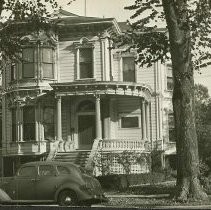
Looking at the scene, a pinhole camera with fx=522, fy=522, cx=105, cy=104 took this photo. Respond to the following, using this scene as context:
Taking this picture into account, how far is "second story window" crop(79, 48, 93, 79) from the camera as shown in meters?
35.2

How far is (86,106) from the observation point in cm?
3519

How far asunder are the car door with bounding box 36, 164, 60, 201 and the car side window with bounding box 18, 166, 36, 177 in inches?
11.1

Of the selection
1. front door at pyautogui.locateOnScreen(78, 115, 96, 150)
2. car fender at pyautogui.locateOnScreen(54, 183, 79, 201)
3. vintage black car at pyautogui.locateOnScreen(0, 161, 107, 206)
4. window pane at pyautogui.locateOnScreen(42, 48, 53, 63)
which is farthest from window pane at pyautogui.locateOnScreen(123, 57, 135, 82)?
car fender at pyautogui.locateOnScreen(54, 183, 79, 201)

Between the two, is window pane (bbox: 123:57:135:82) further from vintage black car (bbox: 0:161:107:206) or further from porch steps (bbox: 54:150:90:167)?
vintage black car (bbox: 0:161:107:206)

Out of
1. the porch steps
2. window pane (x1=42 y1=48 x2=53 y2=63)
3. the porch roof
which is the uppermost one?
window pane (x1=42 y1=48 x2=53 y2=63)

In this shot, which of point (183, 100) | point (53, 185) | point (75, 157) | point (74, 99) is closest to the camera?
point (53, 185)

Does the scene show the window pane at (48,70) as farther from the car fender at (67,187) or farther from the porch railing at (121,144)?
the car fender at (67,187)

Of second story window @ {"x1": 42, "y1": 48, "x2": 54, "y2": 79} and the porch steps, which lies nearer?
the porch steps

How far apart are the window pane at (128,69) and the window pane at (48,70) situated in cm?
523

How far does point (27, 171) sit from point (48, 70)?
18.0 meters

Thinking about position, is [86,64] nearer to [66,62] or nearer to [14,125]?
[66,62]

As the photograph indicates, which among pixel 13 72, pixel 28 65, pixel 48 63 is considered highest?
pixel 48 63

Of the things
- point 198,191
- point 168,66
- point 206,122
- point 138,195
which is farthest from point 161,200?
point 206,122

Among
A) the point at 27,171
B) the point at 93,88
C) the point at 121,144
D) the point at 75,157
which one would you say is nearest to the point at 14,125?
the point at 75,157
